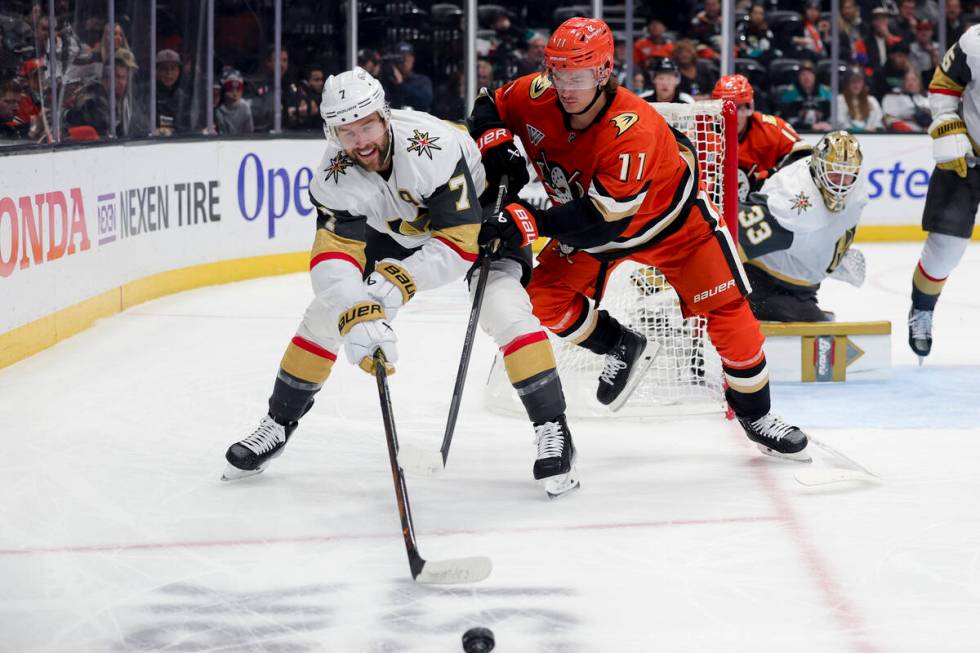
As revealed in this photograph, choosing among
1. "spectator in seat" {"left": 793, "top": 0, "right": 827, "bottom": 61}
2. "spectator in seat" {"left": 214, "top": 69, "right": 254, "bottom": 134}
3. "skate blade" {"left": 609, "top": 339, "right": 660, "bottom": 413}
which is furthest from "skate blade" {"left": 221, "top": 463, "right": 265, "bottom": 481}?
"spectator in seat" {"left": 793, "top": 0, "right": 827, "bottom": 61}

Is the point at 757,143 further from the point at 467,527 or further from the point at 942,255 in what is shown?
the point at 467,527

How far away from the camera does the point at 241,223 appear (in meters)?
7.09

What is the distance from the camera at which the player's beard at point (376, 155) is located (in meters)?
2.83

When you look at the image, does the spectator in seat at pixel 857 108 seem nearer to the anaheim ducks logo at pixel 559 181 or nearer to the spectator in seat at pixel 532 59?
the spectator in seat at pixel 532 59

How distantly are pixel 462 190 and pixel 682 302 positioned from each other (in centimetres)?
77

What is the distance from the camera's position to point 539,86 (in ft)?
10.6

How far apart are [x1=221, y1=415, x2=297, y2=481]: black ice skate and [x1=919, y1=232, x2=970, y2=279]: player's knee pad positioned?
8.50 ft

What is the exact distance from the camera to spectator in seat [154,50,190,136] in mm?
6574

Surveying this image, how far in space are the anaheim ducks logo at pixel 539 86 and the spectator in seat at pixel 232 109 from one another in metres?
4.39

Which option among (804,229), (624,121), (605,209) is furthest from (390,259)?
(804,229)

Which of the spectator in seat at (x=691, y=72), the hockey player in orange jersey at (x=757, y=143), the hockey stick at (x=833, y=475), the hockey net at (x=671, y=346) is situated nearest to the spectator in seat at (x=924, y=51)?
the spectator in seat at (x=691, y=72)

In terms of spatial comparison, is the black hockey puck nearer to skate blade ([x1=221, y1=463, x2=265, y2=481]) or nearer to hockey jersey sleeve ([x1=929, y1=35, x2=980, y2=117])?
skate blade ([x1=221, y1=463, x2=265, y2=481])

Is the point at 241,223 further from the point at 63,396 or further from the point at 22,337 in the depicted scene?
the point at 63,396

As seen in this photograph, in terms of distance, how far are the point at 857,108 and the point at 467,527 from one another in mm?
7808
